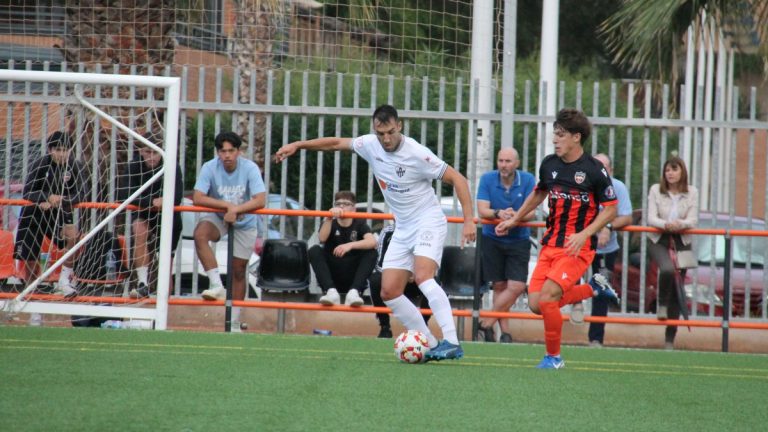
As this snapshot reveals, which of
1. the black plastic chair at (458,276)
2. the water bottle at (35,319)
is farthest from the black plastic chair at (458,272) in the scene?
the water bottle at (35,319)

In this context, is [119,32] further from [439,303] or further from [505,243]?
[439,303]

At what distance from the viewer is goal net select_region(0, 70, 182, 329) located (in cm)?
1121

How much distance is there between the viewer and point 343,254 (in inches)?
477

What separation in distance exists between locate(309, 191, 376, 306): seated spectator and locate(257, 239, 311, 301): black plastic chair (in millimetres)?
151

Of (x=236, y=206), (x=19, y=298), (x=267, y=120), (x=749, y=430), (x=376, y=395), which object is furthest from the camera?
(x=267, y=120)

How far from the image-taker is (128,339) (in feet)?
32.4

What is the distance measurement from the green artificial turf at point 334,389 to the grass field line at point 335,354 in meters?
0.02

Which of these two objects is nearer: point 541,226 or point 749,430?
point 749,430

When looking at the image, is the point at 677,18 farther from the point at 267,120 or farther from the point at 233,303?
the point at 233,303

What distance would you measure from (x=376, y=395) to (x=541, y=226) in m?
5.05

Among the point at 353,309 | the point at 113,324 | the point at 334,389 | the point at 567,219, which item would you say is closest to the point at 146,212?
the point at 113,324

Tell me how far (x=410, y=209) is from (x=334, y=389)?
2543 mm

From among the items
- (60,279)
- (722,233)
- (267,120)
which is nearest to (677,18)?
(722,233)

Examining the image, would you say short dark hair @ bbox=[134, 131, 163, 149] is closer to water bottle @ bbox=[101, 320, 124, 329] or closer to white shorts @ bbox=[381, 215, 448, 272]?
water bottle @ bbox=[101, 320, 124, 329]
